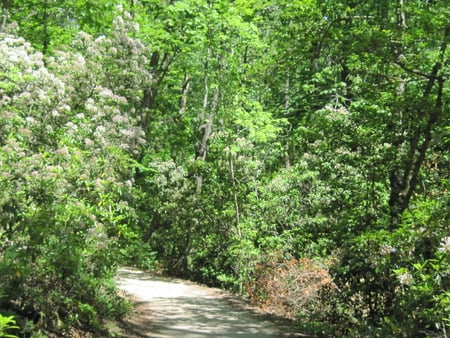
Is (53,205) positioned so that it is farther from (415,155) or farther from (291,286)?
(291,286)

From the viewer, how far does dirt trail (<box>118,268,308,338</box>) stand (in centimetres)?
921

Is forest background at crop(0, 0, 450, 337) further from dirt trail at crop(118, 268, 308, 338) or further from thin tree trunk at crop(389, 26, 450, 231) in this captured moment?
dirt trail at crop(118, 268, 308, 338)

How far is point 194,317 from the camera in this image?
1080 centimetres

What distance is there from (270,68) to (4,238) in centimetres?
592

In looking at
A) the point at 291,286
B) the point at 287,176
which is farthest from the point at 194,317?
the point at 287,176

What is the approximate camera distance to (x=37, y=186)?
5.95 metres

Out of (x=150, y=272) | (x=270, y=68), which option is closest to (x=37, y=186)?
(x=270, y=68)

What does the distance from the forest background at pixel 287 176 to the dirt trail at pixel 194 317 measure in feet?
2.02

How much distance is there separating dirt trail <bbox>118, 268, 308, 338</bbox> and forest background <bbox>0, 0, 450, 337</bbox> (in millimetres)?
617

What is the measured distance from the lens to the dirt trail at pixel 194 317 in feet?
30.2

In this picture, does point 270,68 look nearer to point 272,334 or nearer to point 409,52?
point 409,52

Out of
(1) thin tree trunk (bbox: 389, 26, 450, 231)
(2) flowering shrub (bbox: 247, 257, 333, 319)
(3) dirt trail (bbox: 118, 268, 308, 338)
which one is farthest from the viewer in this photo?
(2) flowering shrub (bbox: 247, 257, 333, 319)

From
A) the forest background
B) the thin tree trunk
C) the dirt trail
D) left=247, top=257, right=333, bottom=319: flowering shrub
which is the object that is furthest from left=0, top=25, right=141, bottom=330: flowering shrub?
the thin tree trunk

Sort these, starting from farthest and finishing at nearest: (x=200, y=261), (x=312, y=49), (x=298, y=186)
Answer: (x=200, y=261)
(x=298, y=186)
(x=312, y=49)
